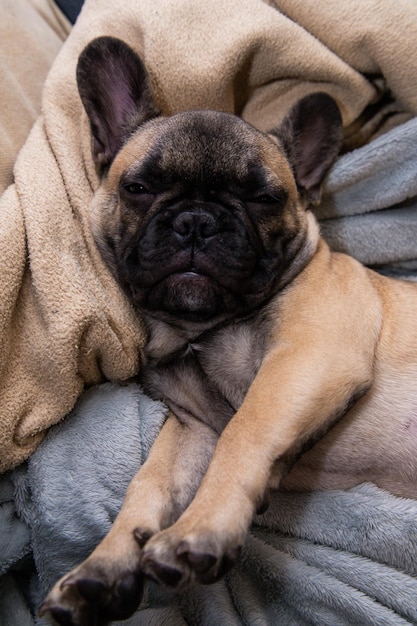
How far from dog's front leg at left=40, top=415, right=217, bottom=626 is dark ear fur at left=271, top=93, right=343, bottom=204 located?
0.74m

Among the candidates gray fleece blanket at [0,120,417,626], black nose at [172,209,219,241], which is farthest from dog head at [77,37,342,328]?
gray fleece blanket at [0,120,417,626]

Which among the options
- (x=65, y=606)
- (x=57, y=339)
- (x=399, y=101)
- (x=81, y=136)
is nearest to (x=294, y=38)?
(x=399, y=101)

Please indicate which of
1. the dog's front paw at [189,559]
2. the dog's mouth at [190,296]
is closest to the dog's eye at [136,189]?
the dog's mouth at [190,296]

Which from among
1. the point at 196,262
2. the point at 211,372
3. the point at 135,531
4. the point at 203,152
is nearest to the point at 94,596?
the point at 135,531

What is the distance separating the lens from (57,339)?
126 centimetres

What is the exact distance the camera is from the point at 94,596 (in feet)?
3.20

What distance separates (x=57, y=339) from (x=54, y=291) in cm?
11

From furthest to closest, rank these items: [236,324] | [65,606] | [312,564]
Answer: [236,324]
[312,564]
[65,606]

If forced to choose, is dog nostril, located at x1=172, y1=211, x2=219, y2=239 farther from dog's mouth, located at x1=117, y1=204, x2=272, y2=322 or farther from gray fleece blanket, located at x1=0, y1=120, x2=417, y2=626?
gray fleece blanket, located at x1=0, y1=120, x2=417, y2=626

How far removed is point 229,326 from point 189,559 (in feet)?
1.94

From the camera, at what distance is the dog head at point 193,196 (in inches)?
47.9

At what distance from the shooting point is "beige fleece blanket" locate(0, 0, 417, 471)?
129 centimetres

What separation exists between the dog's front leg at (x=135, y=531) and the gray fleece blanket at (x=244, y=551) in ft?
0.24

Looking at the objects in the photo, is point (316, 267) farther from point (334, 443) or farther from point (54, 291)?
point (54, 291)
